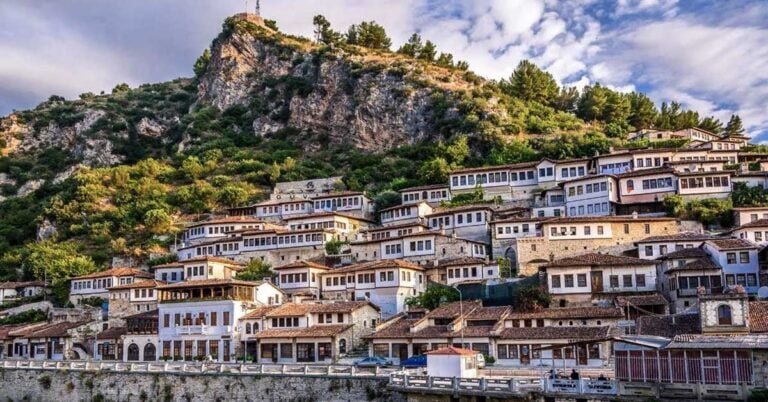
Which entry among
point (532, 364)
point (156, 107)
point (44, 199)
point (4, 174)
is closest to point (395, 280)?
point (532, 364)

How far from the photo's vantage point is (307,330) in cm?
4794

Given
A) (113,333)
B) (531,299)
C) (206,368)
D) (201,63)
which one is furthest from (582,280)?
(201,63)

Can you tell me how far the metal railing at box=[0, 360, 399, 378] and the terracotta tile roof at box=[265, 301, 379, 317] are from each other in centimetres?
938

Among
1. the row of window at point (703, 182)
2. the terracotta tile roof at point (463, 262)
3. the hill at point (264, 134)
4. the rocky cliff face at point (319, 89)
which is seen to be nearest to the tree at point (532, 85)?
the hill at point (264, 134)

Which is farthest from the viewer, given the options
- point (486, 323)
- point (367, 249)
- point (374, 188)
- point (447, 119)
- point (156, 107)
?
point (156, 107)

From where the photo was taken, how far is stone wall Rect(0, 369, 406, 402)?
1415 inches

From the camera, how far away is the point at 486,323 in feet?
145

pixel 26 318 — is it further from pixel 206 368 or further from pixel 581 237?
pixel 581 237

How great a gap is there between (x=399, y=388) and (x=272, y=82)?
105571mm

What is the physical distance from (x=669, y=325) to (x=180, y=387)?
27.7 metres

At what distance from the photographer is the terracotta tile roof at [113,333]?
186ft

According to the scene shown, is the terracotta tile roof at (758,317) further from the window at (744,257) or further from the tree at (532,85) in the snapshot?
the tree at (532,85)

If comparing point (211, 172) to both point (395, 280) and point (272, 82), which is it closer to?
point (272, 82)

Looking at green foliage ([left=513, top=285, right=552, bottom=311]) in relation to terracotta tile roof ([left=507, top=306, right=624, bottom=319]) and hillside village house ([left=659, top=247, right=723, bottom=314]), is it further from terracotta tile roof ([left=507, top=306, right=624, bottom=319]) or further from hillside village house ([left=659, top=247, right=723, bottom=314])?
hillside village house ([left=659, top=247, right=723, bottom=314])
